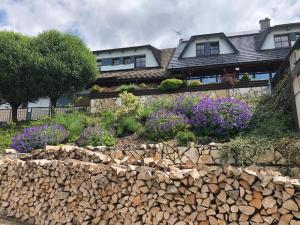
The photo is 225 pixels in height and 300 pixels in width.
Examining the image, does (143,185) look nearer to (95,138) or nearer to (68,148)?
(68,148)

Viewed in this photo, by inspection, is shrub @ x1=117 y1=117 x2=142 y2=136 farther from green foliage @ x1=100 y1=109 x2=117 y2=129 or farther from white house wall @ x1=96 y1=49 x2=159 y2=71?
white house wall @ x1=96 y1=49 x2=159 y2=71

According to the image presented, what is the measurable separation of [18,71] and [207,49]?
1367cm

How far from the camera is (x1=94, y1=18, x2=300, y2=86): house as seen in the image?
2364 centimetres

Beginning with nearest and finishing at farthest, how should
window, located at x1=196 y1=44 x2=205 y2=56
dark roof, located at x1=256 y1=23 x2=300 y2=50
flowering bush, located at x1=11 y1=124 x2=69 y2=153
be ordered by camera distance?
flowering bush, located at x1=11 y1=124 x2=69 y2=153
dark roof, located at x1=256 y1=23 x2=300 y2=50
window, located at x1=196 y1=44 x2=205 y2=56

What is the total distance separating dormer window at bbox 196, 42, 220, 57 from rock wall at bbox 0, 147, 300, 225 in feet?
62.4

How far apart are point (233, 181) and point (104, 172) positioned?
2496 millimetres

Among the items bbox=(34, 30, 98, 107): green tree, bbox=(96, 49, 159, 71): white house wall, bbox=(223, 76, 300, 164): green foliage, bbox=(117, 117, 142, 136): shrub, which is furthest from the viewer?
bbox=(96, 49, 159, 71): white house wall

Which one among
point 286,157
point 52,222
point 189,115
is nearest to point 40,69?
point 189,115

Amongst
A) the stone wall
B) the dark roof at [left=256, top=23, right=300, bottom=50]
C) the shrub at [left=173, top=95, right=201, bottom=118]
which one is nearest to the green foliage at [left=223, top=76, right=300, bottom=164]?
the shrub at [left=173, top=95, right=201, bottom=118]

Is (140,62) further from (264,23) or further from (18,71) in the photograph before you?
(18,71)

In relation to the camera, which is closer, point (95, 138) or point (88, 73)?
point (95, 138)

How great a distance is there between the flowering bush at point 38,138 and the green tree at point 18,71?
6673mm

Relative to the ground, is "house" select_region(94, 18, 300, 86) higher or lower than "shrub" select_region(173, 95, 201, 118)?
higher

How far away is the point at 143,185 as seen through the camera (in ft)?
19.1
